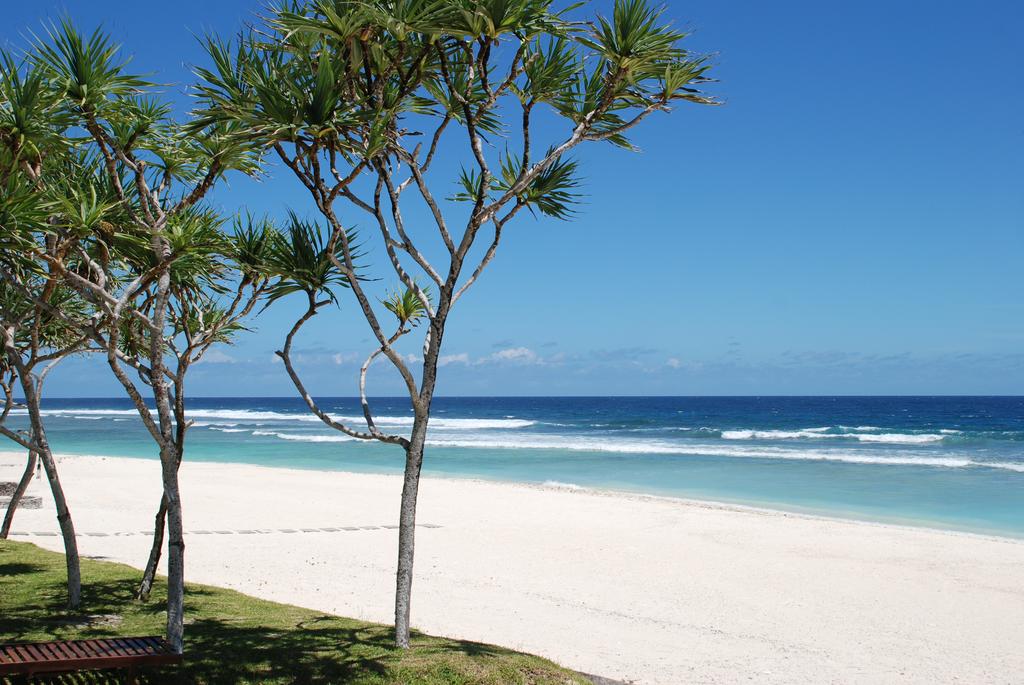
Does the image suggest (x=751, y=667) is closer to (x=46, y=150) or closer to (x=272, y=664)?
(x=272, y=664)

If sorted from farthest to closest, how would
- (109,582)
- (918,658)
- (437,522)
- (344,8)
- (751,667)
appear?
(437,522), (109,582), (918,658), (751,667), (344,8)

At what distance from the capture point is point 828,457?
99.4 feet

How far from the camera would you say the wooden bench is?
4.26 metres

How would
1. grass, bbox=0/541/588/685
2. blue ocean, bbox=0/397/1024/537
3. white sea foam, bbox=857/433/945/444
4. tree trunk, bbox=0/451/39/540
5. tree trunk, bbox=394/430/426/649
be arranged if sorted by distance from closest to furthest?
grass, bbox=0/541/588/685 → tree trunk, bbox=394/430/426/649 → tree trunk, bbox=0/451/39/540 → blue ocean, bbox=0/397/1024/537 → white sea foam, bbox=857/433/945/444

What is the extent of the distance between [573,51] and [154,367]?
10.6 feet

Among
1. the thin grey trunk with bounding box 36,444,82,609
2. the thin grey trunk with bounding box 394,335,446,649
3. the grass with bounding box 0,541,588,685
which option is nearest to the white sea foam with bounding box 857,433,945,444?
the grass with bounding box 0,541,588,685

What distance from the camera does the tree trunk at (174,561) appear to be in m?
4.92

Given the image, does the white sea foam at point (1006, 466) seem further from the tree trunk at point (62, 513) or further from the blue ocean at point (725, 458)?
the tree trunk at point (62, 513)

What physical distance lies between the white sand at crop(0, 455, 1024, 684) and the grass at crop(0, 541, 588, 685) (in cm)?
105

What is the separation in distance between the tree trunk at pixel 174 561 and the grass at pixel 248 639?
22 centimetres

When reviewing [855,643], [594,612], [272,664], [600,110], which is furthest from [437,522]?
[600,110]

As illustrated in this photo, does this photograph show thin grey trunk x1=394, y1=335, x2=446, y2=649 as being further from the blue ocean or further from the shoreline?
the blue ocean

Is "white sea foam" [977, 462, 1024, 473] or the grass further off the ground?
the grass

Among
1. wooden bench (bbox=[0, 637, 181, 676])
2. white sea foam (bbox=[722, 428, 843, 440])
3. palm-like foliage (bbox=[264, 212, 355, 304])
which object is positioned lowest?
white sea foam (bbox=[722, 428, 843, 440])
